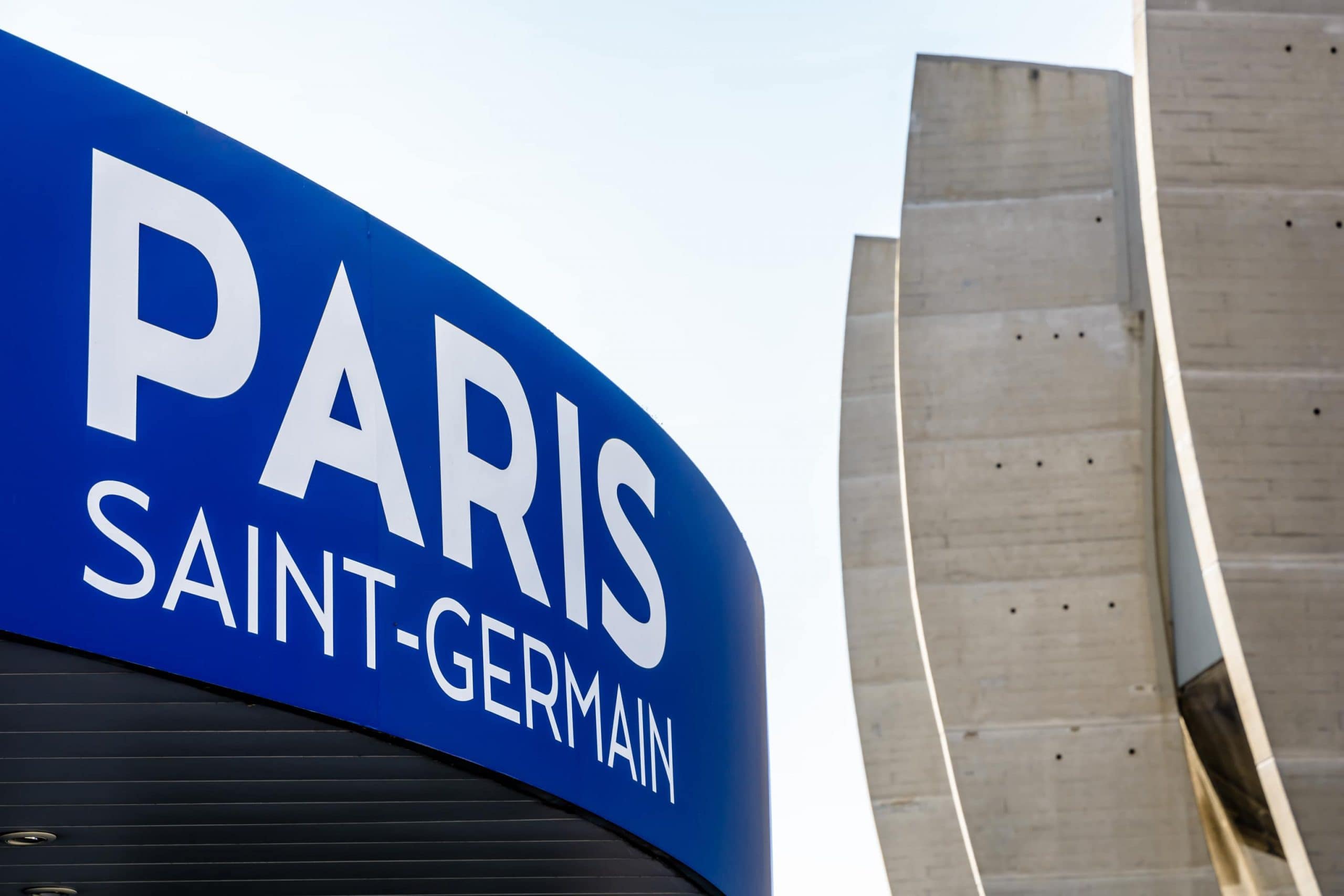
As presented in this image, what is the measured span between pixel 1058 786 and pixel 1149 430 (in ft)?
13.9

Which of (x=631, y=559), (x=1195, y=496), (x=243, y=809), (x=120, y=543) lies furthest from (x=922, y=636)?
(x=120, y=543)

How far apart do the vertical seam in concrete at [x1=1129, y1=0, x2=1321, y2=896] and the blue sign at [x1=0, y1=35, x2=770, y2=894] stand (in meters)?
7.36

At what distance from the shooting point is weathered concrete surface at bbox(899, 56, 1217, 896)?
63.6ft

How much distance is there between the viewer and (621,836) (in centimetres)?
691

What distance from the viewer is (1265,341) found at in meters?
13.8

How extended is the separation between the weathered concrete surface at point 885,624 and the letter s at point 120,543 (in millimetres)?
22166

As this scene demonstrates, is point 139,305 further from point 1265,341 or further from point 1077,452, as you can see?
point 1077,452

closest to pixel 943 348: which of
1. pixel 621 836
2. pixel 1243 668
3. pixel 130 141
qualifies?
pixel 1243 668

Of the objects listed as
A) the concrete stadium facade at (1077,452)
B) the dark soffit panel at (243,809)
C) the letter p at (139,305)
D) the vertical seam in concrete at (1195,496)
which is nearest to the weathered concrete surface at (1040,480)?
the concrete stadium facade at (1077,452)

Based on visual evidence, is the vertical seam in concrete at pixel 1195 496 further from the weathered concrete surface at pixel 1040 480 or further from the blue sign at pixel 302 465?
the blue sign at pixel 302 465

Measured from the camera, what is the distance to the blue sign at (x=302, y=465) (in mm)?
4812

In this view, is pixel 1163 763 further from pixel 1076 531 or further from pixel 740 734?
pixel 740 734

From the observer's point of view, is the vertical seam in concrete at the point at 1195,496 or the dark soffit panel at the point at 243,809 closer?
the dark soffit panel at the point at 243,809

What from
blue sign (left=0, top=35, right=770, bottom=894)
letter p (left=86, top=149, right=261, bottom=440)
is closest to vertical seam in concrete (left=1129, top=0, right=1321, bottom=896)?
blue sign (left=0, top=35, right=770, bottom=894)
